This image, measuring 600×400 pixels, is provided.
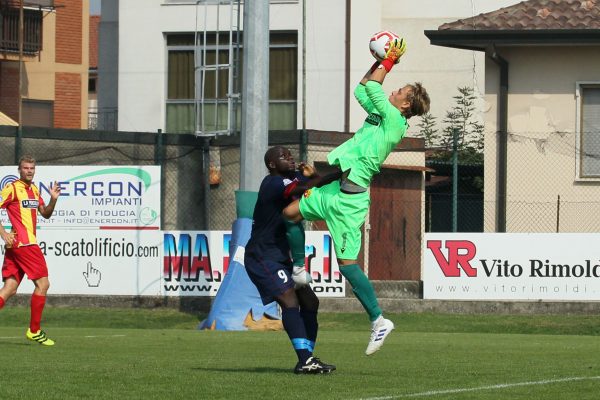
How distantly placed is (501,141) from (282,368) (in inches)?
651

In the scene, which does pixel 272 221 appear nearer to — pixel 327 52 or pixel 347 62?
pixel 347 62

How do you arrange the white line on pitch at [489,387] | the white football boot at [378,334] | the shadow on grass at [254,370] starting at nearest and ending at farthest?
the white line on pitch at [489,387] < the shadow on grass at [254,370] < the white football boot at [378,334]

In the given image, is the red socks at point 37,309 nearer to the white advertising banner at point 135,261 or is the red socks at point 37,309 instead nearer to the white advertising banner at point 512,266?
the white advertising banner at point 135,261

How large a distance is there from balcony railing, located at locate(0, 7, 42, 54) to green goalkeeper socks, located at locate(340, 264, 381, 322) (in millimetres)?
39415

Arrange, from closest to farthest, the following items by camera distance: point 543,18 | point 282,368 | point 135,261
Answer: point 282,368 → point 135,261 → point 543,18

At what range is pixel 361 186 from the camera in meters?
10.6

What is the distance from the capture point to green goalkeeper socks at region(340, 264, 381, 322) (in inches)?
417

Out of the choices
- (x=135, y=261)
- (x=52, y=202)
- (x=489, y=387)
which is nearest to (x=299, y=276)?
(x=489, y=387)

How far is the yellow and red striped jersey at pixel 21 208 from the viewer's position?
15633 mm

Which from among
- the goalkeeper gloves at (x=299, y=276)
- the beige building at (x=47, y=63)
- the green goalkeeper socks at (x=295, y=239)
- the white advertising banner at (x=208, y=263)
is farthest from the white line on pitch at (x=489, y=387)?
the beige building at (x=47, y=63)

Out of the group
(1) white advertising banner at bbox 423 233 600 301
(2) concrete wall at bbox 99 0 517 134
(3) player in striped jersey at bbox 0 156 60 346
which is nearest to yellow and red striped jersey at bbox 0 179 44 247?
(3) player in striped jersey at bbox 0 156 60 346

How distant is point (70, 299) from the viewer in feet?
79.2

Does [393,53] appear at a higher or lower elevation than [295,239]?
higher

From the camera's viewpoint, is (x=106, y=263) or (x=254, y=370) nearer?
(x=254, y=370)
